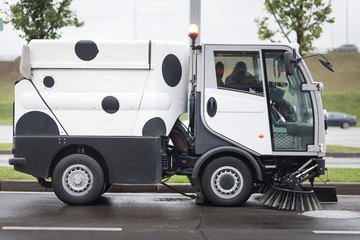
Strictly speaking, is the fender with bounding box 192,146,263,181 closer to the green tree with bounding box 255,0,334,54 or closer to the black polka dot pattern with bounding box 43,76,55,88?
the black polka dot pattern with bounding box 43,76,55,88

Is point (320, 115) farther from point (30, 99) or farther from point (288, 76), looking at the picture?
point (30, 99)

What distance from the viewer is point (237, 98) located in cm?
911

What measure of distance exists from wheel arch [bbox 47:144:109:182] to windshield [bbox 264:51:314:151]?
2487 millimetres

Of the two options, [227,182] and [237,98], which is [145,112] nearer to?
[237,98]

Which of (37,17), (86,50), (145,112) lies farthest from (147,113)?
(37,17)

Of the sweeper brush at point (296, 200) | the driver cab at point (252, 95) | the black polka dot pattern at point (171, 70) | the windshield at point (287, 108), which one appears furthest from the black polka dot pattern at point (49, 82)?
the sweeper brush at point (296, 200)

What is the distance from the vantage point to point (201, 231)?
284 inches

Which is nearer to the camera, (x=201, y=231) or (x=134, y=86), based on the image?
(x=201, y=231)

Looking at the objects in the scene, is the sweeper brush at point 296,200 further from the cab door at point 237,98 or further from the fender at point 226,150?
the cab door at point 237,98

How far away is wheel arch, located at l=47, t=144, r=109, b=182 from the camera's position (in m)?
9.23

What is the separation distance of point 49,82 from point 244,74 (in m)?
2.81

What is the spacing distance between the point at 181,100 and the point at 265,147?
1433mm

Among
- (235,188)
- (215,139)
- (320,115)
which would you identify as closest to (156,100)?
(215,139)

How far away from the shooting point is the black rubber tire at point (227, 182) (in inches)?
358
